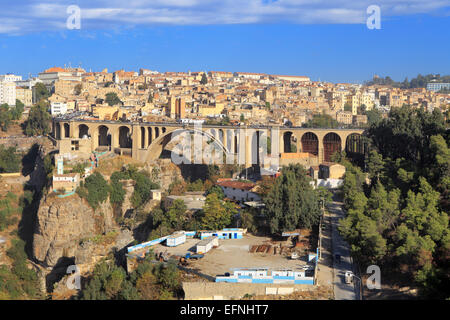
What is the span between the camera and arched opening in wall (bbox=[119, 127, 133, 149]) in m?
37.2

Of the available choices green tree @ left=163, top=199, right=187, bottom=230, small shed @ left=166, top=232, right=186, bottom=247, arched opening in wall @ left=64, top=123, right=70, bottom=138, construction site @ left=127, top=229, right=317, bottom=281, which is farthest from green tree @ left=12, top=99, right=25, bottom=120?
small shed @ left=166, top=232, right=186, bottom=247

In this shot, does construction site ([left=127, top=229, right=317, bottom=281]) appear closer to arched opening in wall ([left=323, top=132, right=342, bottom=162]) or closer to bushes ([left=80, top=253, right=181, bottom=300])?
bushes ([left=80, top=253, right=181, bottom=300])

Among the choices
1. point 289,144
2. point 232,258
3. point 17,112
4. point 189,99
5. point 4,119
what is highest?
point 189,99

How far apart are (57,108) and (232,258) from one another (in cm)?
3712

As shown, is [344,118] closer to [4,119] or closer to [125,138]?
[125,138]

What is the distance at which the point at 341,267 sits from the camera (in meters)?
15.0

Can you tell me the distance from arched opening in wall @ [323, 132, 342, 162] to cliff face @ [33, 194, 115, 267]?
12.7 m

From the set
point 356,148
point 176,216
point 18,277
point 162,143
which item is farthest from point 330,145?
point 18,277

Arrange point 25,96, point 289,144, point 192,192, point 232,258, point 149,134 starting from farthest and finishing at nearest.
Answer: point 25,96 → point 149,134 → point 289,144 → point 192,192 → point 232,258

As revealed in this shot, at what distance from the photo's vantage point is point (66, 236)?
26156 mm

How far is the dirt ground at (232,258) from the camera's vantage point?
1523 cm

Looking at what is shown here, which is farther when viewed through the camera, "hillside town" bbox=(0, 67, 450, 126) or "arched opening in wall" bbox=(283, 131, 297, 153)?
"hillside town" bbox=(0, 67, 450, 126)

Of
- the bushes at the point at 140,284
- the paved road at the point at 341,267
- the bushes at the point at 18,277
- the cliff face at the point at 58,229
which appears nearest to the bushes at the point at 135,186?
the cliff face at the point at 58,229
